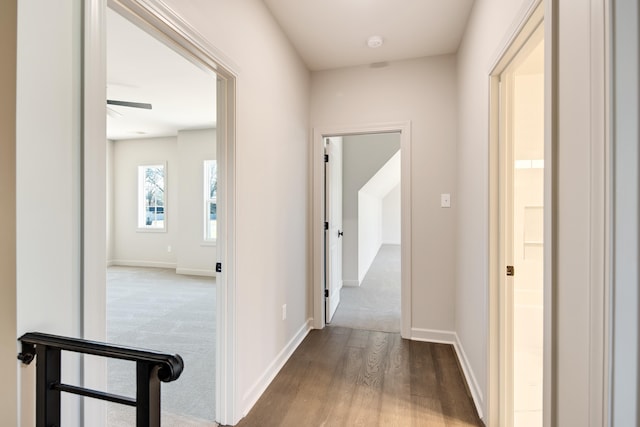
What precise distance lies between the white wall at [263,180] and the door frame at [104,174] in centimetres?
6

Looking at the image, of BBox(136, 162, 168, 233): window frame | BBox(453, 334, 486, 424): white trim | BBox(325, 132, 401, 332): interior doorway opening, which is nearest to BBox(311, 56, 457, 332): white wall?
BBox(453, 334, 486, 424): white trim

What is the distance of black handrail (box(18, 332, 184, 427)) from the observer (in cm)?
72

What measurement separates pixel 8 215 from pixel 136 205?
6504 millimetres

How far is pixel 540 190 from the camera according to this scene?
1.82 metres

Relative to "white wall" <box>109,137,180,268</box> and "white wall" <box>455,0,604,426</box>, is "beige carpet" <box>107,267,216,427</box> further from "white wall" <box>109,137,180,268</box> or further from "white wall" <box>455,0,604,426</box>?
"white wall" <box>455,0,604,426</box>

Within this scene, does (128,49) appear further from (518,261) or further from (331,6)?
(518,261)

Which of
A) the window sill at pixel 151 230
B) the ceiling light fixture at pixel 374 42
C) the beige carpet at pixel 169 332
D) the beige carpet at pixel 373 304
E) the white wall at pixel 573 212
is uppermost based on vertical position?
the ceiling light fixture at pixel 374 42

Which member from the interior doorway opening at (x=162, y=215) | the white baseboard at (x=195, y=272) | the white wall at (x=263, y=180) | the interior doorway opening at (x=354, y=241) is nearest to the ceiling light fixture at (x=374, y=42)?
the white wall at (x=263, y=180)

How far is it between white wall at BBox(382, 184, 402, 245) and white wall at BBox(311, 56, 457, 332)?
24.9 feet

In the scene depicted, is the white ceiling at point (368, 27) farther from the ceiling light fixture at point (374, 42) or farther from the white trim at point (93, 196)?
the white trim at point (93, 196)

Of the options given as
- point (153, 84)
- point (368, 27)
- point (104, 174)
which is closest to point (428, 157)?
point (368, 27)

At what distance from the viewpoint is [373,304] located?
13.3ft

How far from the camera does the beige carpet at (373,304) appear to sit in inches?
132

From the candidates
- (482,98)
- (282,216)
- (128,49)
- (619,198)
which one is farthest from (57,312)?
(128,49)
